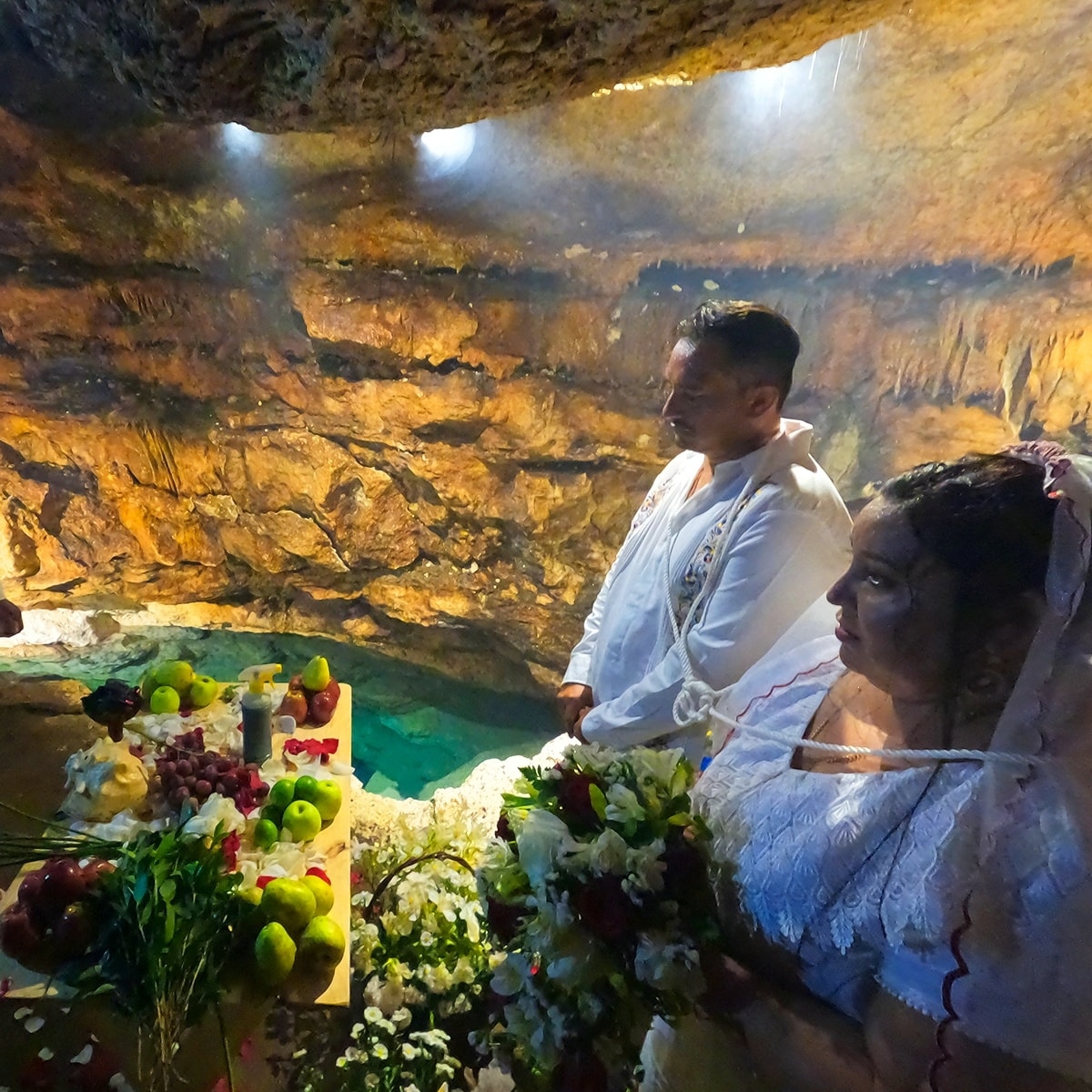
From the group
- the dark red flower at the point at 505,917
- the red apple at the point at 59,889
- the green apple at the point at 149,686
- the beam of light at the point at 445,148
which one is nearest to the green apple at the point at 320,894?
the red apple at the point at 59,889

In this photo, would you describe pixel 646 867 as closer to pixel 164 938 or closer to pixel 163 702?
pixel 164 938

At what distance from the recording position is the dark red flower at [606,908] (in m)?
0.99

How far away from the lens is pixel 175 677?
248 cm

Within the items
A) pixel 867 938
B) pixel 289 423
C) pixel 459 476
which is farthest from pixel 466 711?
pixel 867 938

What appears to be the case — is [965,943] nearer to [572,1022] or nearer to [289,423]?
[572,1022]

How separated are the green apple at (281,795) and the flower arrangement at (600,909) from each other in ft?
3.36

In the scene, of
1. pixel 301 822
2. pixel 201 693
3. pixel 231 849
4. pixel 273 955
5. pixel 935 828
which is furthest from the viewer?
pixel 201 693

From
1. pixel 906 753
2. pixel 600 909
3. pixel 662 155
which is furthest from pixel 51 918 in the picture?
pixel 662 155

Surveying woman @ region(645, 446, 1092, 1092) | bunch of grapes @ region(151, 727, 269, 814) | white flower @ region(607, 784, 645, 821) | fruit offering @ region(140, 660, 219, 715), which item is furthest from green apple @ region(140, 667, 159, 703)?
woman @ region(645, 446, 1092, 1092)

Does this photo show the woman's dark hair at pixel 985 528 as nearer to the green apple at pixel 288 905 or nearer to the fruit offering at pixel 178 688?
the green apple at pixel 288 905

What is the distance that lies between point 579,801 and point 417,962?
116 centimetres

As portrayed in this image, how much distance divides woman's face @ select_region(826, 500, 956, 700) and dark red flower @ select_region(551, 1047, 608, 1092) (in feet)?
2.50

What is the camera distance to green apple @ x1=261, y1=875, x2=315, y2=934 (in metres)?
1.65

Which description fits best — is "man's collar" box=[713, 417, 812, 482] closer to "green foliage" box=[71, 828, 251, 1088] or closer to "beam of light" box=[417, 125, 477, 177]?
"green foliage" box=[71, 828, 251, 1088]
